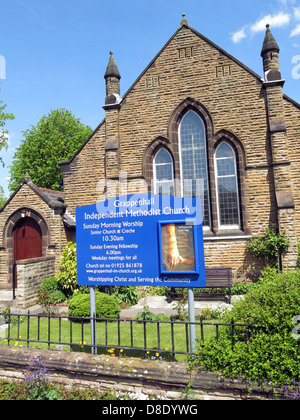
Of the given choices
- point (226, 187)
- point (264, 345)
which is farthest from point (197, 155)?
point (264, 345)

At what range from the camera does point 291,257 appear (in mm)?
11227

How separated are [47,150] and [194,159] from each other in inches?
707

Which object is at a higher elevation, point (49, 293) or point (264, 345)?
point (264, 345)

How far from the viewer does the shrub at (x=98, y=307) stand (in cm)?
775

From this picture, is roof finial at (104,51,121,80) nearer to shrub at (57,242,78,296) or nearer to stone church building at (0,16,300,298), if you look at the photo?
stone church building at (0,16,300,298)

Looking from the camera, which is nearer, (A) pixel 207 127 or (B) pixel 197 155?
(A) pixel 207 127

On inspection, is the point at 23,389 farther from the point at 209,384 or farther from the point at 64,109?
the point at 64,109

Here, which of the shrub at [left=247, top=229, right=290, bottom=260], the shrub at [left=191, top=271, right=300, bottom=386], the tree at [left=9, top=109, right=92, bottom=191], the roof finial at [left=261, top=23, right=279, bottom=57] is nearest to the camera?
the shrub at [left=191, top=271, right=300, bottom=386]

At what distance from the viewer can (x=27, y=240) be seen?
13766 millimetres

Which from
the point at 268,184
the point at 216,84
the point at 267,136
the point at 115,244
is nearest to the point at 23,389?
the point at 115,244

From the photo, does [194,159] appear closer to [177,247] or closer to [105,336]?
[177,247]

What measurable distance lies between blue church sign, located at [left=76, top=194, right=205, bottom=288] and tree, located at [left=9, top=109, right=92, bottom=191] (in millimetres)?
22522

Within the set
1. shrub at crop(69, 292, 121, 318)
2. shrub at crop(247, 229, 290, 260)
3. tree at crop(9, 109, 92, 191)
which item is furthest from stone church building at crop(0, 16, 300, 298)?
tree at crop(9, 109, 92, 191)

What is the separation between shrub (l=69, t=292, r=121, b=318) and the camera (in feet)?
25.4
